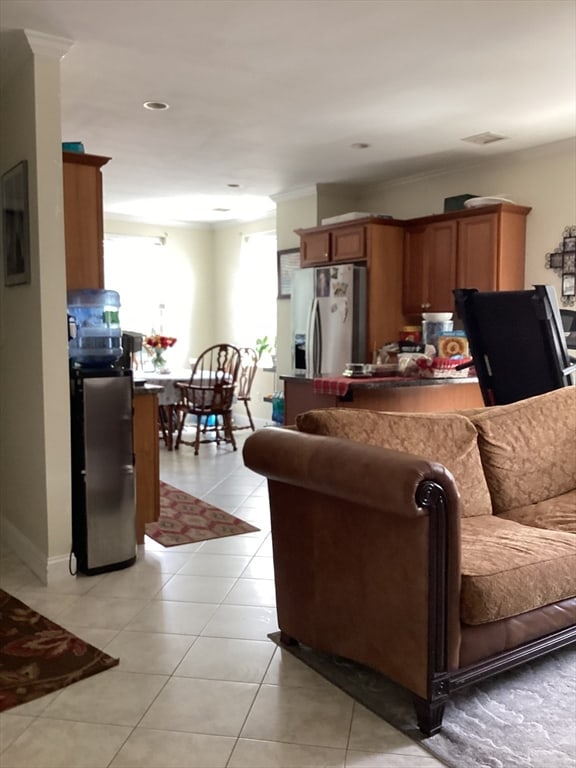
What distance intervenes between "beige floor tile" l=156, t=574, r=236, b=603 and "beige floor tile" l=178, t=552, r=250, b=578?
0.06m

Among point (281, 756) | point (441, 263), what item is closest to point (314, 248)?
point (441, 263)

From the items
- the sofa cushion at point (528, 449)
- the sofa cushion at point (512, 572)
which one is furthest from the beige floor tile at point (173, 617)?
the sofa cushion at point (528, 449)

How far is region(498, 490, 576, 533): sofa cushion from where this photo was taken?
2.49 m

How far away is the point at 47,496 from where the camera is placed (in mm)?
3072

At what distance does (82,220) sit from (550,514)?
8.31 feet

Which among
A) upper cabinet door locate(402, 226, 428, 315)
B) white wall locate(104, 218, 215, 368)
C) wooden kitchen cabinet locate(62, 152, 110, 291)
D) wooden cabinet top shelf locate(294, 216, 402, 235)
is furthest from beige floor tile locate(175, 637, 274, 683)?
white wall locate(104, 218, 215, 368)

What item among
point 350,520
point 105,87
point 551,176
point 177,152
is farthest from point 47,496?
point 551,176

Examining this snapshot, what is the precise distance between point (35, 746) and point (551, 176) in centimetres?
471

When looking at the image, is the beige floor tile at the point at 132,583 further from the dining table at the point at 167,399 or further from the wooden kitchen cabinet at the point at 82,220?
the dining table at the point at 167,399

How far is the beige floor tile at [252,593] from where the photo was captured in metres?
2.91

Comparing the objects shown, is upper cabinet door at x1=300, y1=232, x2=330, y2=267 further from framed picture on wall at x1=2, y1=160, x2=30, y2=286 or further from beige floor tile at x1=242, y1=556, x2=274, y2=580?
beige floor tile at x1=242, y1=556, x2=274, y2=580

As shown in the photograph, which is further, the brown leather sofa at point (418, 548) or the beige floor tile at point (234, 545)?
the beige floor tile at point (234, 545)

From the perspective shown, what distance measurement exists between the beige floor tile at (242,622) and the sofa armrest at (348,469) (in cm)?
70

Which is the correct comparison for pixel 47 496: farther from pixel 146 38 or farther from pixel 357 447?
pixel 146 38
